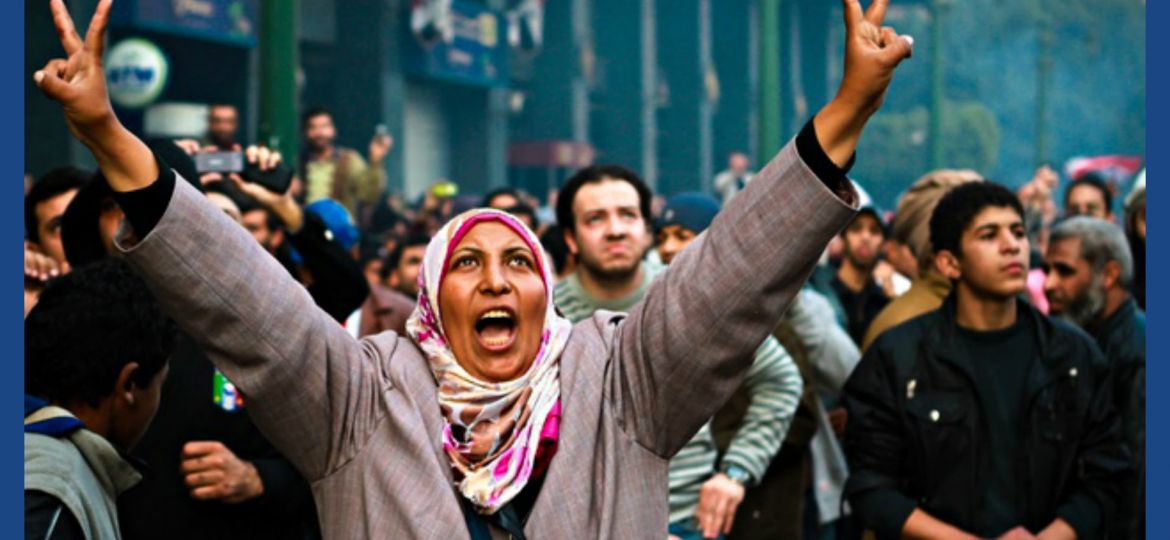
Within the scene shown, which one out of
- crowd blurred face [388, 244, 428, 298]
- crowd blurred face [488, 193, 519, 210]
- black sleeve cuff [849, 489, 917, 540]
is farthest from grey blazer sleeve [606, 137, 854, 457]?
crowd blurred face [488, 193, 519, 210]

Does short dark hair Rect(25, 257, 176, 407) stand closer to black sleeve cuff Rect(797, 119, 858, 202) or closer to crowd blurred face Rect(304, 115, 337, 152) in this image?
black sleeve cuff Rect(797, 119, 858, 202)

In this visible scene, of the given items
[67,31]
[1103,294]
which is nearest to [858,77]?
[67,31]

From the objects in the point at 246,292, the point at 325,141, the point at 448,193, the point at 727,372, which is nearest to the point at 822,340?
the point at 727,372

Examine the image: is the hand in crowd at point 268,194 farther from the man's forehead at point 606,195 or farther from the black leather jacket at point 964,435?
the black leather jacket at point 964,435

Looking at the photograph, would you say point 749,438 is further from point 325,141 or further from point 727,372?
point 325,141

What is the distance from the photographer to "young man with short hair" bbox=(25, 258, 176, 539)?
3.32 m

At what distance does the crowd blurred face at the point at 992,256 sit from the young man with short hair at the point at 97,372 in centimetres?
245

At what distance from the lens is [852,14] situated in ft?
10.1

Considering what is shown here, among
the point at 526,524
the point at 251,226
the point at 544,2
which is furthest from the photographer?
the point at 544,2

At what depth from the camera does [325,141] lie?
11.1 m

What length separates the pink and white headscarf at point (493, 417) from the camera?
3246 mm

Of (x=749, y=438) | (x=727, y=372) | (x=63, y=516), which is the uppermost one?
(x=727, y=372)

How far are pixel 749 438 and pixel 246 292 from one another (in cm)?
286

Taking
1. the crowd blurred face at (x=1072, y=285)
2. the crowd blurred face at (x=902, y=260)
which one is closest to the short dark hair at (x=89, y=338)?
the crowd blurred face at (x=1072, y=285)
